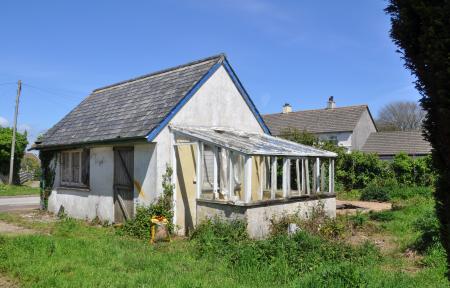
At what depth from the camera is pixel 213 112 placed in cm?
1434

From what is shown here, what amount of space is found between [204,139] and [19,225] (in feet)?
24.7

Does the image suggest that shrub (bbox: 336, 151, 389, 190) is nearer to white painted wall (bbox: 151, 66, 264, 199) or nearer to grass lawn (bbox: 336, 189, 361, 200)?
grass lawn (bbox: 336, 189, 361, 200)

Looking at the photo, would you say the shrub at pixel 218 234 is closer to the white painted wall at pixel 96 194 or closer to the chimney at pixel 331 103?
the white painted wall at pixel 96 194

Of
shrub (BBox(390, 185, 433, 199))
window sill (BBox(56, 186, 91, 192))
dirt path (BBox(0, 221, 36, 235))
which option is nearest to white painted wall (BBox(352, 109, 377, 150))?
shrub (BBox(390, 185, 433, 199))

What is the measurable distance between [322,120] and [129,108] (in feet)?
113

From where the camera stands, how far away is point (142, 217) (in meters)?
12.3

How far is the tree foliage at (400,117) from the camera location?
62969mm

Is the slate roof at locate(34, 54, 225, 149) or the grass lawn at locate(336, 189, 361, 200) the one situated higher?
the slate roof at locate(34, 54, 225, 149)

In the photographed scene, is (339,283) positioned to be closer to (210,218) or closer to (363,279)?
(363,279)

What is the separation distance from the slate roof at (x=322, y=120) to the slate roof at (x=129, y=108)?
1070 inches

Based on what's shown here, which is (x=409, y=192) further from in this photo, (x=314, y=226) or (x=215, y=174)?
(x=215, y=174)

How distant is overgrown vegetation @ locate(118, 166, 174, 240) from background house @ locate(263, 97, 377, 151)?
3123cm

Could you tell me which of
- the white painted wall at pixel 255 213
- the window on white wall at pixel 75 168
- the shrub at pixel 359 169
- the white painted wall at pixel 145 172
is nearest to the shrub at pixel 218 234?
the white painted wall at pixel 255 213

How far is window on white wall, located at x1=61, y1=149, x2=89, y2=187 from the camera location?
51.5 ft
